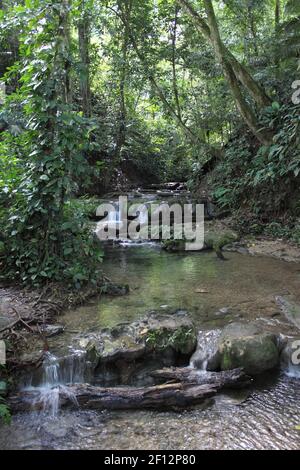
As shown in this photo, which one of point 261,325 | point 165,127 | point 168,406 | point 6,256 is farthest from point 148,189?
point 168,406

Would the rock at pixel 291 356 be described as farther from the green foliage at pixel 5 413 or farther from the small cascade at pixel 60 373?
the green foliage at pixel 5 413

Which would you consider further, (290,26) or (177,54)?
(177,54)

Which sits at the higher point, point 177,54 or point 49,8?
point 177,54

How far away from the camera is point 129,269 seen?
786 cm

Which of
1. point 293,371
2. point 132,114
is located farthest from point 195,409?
point 132,114

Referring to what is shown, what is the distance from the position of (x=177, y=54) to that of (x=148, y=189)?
17.2ft

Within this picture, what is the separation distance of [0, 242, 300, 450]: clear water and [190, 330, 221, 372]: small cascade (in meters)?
0.25

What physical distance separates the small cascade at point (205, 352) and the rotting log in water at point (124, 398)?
0.48 metres

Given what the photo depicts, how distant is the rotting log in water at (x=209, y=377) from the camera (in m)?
4.13

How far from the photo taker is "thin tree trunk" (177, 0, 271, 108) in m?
10.3

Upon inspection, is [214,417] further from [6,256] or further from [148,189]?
[148,189]

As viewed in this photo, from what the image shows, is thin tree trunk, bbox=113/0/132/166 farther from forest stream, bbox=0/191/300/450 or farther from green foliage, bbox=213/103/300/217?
forest stream, bbox=0/191/300/450

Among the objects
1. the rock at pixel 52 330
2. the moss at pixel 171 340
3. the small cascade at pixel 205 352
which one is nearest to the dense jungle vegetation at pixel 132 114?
the rock at pixel 52 330

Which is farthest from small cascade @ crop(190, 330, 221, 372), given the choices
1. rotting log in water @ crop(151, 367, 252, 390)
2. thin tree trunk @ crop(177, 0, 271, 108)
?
thin tree trunk @ crop(177, 0, 271, 108)
